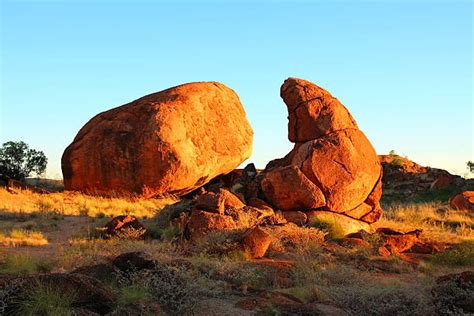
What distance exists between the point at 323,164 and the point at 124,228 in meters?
5.42

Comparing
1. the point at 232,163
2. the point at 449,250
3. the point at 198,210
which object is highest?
the point at 232,163

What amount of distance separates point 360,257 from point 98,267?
551 cm

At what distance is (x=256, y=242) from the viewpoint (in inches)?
402

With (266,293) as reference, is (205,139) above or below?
above

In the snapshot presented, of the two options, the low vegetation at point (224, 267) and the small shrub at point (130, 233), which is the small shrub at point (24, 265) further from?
the small shrub at point (130, 233)

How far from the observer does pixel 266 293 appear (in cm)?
720

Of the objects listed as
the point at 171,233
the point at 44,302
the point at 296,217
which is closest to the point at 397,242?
the point at 296,217

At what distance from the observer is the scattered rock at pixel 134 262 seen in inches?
299

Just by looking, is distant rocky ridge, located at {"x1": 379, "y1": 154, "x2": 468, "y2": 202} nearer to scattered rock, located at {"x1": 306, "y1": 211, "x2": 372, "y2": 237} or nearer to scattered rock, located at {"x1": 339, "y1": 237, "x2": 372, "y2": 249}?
scattered rock, located at {"x1": 306, "y1": 211, "x2": 372, "y2": 237}

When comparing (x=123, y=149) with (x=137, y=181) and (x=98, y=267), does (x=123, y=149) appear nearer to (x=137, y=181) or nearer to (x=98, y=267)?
(x=137, y=181)

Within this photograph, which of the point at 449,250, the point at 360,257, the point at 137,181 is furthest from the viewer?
the point at 137,181

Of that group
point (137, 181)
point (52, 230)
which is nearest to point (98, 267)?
point (52, 230)

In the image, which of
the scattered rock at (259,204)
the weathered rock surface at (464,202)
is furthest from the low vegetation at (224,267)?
the weathered rock surface at (464,202)

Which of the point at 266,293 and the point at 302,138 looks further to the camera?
the point at 302,138
